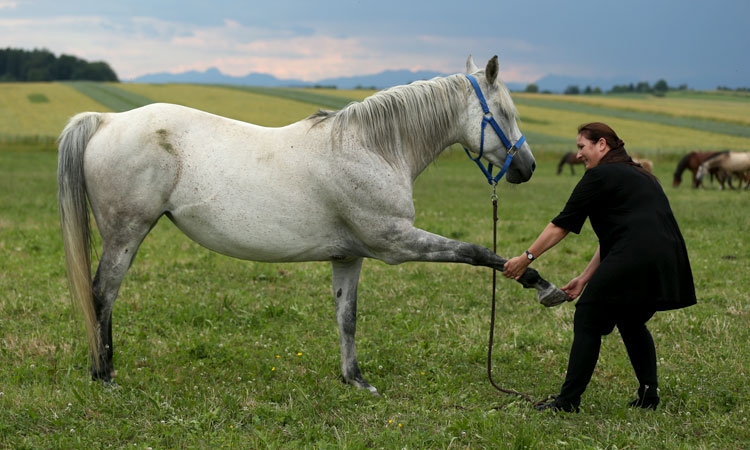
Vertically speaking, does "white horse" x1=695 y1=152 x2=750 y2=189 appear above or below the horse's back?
below

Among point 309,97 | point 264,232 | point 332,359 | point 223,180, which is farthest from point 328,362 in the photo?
point 309,97

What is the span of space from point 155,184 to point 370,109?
6.42 feet

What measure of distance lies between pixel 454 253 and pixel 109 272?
119 inches

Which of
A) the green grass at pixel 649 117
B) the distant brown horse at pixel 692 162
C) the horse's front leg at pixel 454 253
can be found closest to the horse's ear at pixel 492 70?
the horse's front leg at pixel 454 253

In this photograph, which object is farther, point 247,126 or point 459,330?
point 459,330

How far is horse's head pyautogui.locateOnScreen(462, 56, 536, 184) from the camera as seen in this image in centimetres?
516

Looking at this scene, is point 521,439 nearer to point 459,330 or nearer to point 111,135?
point 459,330

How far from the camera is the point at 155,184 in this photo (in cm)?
504

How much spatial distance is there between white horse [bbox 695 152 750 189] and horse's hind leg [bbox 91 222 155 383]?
2727 cm

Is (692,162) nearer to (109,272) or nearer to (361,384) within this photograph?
(361,384)

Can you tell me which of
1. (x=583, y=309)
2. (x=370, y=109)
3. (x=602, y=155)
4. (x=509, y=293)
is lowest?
(x=509, y=293)

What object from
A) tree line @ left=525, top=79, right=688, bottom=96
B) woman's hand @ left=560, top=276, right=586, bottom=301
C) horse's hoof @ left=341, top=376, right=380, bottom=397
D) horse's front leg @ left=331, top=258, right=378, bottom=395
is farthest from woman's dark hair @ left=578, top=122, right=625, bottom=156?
tree line @ left=525, top=79, right=688, bottom=96

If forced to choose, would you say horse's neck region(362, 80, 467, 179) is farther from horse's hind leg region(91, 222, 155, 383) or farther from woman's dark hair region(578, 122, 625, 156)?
horse's hind leg region(91, 222, 155, 383)

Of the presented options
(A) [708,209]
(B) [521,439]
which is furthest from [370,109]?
(A) [708,209]
